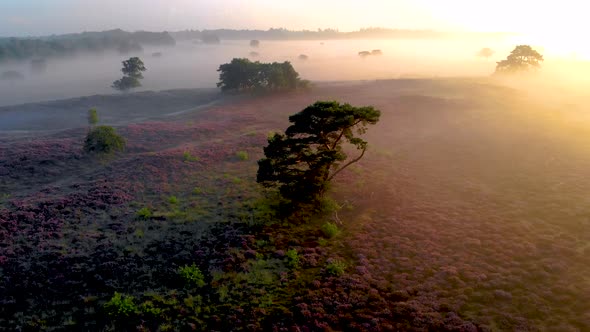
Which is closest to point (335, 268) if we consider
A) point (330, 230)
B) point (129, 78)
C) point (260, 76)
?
point (330, 230)

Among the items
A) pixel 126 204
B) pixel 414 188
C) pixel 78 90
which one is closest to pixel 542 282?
A: pixel 414 188

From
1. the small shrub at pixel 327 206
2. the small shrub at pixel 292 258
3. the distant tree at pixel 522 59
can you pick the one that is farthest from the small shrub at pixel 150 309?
the distant tree at pixel 522 59

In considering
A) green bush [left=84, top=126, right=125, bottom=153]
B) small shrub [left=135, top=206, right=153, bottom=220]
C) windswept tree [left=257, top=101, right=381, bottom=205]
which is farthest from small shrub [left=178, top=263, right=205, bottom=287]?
green bush [left=84, top=126, right=125, bottom=153]

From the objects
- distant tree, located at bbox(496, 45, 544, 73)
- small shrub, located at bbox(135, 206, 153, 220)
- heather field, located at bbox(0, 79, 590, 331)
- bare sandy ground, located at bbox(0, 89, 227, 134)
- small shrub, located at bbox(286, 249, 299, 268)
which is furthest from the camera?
distant tree, located at bbox(496, 45, 544, 73)

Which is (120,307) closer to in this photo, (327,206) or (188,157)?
(327,206)

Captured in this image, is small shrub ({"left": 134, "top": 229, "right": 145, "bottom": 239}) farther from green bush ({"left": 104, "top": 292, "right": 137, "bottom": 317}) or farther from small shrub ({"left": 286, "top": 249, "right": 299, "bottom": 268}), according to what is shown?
small shrub ({"left": 286, "top": 249, "right": 299, "bottom": 268})

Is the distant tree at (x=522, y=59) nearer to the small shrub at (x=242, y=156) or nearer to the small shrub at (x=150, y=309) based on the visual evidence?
the small shrub at (x=242, y=156)
